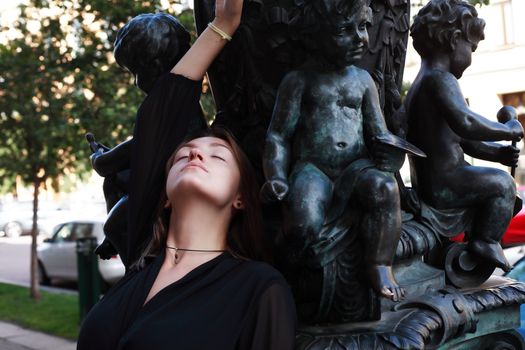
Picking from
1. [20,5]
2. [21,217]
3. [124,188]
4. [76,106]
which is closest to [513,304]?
[124,188]

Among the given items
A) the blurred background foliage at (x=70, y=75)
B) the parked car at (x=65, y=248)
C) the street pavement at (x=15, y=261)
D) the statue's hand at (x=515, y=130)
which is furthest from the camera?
the street pavement at (x=15, y=261)

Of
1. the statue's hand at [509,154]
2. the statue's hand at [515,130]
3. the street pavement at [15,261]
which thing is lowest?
the street pavement at [15,261]

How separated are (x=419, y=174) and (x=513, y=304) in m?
0.55

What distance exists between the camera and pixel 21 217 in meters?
31.6

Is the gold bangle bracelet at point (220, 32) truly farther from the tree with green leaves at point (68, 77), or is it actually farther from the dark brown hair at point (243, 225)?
the tree with green leaves at point (68, 77)

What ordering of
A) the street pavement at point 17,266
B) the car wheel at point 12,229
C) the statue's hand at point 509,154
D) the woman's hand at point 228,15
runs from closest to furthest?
1. the woman's hand at point 228,15
2. the statue's hand at point 509,154
3. the street pavement at point 17,266
4. the car wheel at point 12,229

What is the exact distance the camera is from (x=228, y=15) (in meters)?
2.12

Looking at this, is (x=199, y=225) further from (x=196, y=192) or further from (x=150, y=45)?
(x=150, y=45)

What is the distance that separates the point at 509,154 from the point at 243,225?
1.00 m

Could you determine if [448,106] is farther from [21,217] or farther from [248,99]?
[21,217]

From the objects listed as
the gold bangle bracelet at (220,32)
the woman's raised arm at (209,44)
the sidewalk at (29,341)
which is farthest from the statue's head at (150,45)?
the sidewalk at (29,341)

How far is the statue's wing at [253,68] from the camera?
218cm

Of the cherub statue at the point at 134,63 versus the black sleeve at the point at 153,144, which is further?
the cherub statue at the point at 134,63

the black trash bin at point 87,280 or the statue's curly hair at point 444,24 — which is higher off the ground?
the statue's curly hair at point 444,24
